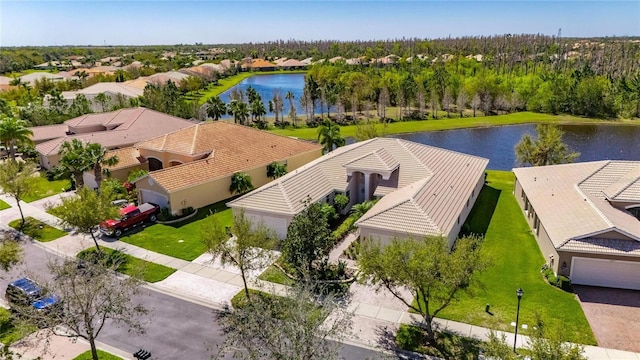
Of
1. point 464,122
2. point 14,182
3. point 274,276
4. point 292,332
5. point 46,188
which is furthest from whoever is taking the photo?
point 464,122

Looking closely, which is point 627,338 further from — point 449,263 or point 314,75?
point 314,75

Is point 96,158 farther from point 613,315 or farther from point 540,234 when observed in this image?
point 613,315

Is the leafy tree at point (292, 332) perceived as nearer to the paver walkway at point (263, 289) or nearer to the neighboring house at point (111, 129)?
the paver walkway at point (263, 289)

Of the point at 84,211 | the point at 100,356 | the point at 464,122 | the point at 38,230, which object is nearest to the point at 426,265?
the point at 100,356

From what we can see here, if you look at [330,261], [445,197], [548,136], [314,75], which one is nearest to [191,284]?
[330,261]

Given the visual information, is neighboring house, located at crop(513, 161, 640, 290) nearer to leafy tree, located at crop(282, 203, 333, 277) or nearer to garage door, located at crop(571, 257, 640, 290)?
garage door, located at crop(571, 257, 640, 290)

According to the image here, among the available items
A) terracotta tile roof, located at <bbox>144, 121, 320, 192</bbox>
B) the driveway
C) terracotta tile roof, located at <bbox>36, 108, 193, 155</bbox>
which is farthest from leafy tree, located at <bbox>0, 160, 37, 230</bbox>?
the driveway

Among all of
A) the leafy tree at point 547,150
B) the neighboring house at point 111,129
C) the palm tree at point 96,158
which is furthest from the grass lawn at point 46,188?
the leafy tree at point 547,150
